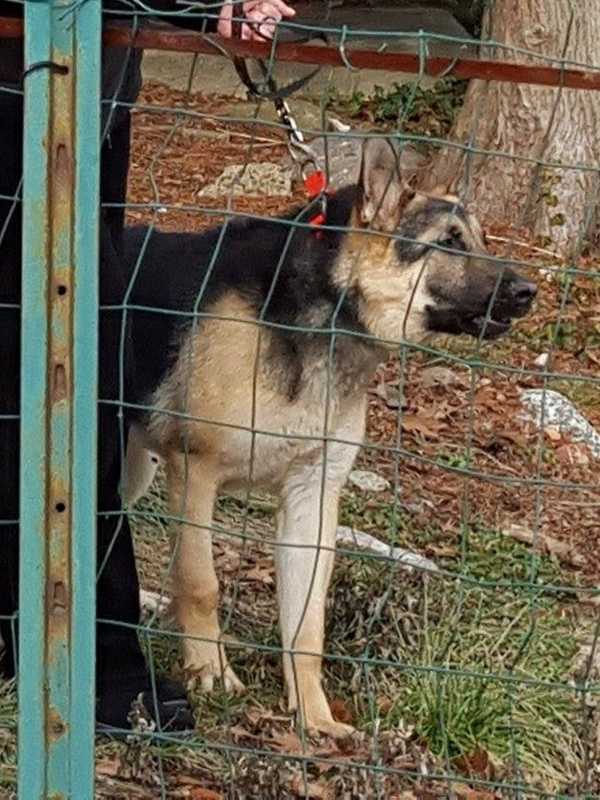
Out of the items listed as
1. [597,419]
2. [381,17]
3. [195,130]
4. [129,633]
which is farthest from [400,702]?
[381,17]

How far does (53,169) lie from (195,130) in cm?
871

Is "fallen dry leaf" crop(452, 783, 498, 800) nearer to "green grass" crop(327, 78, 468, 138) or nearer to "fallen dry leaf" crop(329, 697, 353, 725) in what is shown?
"fallen dry leaf" crop(329, 697, 353, 725)

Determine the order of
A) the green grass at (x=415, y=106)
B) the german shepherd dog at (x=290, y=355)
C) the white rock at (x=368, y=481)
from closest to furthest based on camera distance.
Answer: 1. the german shepherd dog at (x=290, y=355)
2. the white rock at (x=368, y=481)
3. the green grass at (x=415, y=106)

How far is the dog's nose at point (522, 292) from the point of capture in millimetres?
5355

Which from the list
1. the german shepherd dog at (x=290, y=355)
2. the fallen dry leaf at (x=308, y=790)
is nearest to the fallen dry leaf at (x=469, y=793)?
the fallen dry leaf at (x=308, y=790)

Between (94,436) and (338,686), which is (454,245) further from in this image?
(94,436)

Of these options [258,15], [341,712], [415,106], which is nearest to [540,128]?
[415,106]

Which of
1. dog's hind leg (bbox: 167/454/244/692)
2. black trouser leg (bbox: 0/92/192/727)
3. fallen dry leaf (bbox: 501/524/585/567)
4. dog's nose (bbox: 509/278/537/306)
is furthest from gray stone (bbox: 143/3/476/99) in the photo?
black trouser leg (bbox: 0/92/192/727)

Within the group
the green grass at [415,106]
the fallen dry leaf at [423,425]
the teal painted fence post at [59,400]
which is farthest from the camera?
the green grass at [415,106]

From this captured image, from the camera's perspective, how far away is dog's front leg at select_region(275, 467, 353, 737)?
16.9 feet

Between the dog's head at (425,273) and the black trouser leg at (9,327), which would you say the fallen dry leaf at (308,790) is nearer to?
the black trouser leg at (9,327)

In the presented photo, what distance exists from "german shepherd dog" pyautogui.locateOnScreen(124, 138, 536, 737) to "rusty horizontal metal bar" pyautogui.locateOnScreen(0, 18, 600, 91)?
1.58 m

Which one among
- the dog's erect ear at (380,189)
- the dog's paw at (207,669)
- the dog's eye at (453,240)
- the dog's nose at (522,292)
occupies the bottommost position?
the dog's paw at (207,669)

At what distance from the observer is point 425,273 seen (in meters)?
5.47
